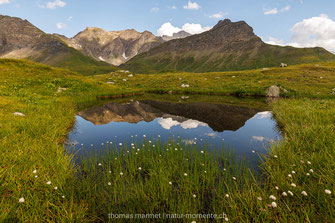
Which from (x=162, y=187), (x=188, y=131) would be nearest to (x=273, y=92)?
(x=188, y=131)

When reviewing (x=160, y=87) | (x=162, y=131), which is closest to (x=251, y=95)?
(x=160, y=87)

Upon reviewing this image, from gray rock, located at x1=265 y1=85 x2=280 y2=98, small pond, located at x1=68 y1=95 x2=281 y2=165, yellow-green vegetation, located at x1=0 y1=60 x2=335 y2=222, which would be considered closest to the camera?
yellow-green vegetation, located at x1=0 y1=60 x2=335 y2=222

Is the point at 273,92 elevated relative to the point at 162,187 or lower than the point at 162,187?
elevated

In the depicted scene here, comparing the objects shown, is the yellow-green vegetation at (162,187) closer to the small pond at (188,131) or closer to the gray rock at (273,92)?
the small pond at (188,131)

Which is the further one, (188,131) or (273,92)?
(273,92)

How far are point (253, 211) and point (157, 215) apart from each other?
248cm

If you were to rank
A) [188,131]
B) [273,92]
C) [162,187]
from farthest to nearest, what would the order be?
1. [273,92]
2. [188,131]
3. [162,187]

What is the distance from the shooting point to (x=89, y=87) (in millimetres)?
31750

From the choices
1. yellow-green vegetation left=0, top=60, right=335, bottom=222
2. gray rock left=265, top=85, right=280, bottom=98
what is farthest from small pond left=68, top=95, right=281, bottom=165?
gray rock left=265, top=85, right=280, bottom=98

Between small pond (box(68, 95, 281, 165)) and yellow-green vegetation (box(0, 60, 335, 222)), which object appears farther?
small pond (box(68, 95, 281, 165))

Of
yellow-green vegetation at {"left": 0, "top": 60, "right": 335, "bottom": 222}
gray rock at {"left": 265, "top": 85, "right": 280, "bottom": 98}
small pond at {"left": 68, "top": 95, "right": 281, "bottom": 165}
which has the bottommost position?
small pond at {"left": 68, "top": 95, "right": 281, "bottom": 165}

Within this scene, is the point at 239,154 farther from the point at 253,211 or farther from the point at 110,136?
the point at 110,136

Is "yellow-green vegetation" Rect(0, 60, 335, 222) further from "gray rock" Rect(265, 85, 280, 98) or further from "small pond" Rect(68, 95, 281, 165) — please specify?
"gray rock" Rect(265, 85, 280, 98)

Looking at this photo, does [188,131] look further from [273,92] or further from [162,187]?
[273,92]
